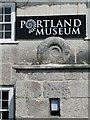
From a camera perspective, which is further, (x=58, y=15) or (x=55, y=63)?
(x=58, y=15)

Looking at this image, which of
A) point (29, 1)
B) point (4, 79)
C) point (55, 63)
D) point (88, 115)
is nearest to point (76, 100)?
point (88, 115)

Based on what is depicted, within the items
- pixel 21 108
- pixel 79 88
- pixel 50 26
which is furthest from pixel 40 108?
pixel 50 26

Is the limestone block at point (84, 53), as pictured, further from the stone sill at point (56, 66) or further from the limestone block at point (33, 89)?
the limestone block at point (33, 89)

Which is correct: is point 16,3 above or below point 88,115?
above

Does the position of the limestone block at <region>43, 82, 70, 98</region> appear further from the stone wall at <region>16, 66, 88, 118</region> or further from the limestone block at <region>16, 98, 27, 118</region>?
the limestone block at <region>16, 98, 27, 118</region>

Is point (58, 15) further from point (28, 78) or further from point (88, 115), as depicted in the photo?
point (88, 115)

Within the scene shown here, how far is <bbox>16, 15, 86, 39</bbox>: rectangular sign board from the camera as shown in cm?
1102

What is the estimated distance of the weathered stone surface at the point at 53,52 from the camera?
930 centimetres

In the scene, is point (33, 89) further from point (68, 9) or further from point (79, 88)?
point (68, 9)

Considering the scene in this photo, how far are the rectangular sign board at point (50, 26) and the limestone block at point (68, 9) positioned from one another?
0.13 metres

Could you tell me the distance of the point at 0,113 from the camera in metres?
10.9

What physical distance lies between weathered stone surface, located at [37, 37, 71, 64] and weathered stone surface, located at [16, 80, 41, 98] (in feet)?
2.00

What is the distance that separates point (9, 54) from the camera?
11203mm

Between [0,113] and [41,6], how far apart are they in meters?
3.32
